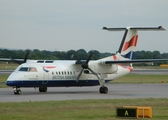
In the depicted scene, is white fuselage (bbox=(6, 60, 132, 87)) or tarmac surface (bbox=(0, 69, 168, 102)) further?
white fuselage (bbox=(6, 60, 132, 87))

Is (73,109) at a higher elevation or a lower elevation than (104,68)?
lower

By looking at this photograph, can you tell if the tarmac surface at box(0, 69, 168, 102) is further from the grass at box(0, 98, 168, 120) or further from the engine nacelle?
the grass at box(0, 98, 168, 120)

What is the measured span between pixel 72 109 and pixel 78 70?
45.2ft

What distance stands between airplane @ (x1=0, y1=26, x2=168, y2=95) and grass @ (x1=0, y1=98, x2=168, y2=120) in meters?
7.79

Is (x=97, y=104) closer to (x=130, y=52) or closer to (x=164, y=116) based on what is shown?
(x=164, y=116)

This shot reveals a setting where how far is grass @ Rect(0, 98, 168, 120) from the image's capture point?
20.8 metres

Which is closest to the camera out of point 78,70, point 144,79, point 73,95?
point 73,95

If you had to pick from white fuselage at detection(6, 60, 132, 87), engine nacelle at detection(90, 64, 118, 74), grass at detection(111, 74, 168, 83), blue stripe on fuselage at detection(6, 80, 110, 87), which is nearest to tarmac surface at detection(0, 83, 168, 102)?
blue stripe on fuselage at detection(6, 80, 110, 87)

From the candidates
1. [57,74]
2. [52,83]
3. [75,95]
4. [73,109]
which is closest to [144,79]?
[57,74]

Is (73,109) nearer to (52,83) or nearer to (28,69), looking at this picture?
(28,69)

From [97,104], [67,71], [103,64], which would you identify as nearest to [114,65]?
[103,64]

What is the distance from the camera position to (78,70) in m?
37.6

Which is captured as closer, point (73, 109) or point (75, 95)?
point (73, 109)

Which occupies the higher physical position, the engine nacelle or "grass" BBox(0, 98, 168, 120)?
the engine nacelle
